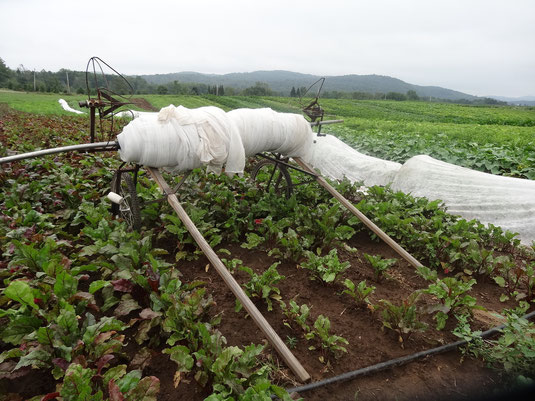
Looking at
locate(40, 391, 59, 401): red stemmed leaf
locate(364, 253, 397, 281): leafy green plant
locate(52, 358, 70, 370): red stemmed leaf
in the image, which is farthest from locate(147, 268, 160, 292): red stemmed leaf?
locate(364, 253, 397, 281): leafy green plant

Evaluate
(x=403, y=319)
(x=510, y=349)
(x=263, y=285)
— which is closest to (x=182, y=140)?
(x=263, y=285)

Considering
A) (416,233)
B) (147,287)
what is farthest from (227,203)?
(416,233)

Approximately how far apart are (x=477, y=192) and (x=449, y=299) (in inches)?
123

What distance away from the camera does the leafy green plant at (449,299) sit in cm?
258

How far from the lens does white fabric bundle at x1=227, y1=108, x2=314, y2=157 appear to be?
3.51m

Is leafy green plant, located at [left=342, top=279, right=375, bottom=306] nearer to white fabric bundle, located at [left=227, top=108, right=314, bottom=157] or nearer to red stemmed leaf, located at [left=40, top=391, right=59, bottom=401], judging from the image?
white fabric bundle, located at [left=227, top=108, right=314, bottom=157]

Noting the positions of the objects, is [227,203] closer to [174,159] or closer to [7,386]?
[174,159]

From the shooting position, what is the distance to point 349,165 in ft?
23.7

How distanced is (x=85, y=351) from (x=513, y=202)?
5.25 m

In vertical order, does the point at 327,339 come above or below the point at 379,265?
below

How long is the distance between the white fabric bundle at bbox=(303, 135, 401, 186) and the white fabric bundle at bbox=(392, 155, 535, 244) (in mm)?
458

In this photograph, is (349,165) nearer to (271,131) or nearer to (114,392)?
(271,131)

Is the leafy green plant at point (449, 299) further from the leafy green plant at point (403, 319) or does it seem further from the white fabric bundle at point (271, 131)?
the white fabric bundle at point (271, 131)

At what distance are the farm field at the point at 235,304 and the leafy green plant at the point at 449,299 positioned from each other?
0.01 meters
